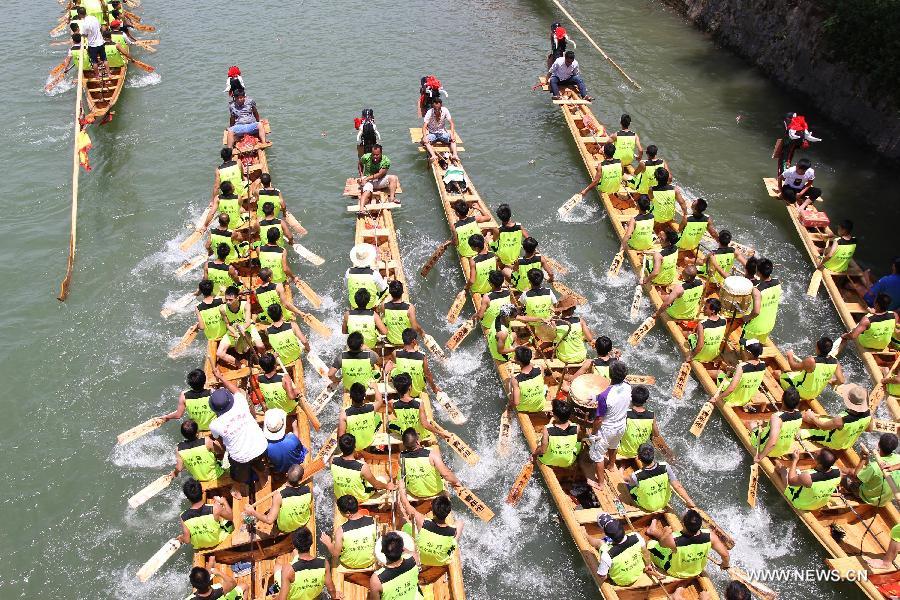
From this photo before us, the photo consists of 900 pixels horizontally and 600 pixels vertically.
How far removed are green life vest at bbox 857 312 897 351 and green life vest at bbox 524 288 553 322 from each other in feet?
20.6

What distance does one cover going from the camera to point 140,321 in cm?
1564

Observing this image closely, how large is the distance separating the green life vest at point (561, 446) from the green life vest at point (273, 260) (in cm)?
693

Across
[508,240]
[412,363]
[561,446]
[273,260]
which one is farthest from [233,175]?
[561,446]

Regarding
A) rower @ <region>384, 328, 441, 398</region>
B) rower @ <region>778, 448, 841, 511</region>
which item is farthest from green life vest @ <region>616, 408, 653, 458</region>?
rower @ <region>384, 328, 441, 398</region>

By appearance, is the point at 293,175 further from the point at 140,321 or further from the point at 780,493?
the point at 780,493

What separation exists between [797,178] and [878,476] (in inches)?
368

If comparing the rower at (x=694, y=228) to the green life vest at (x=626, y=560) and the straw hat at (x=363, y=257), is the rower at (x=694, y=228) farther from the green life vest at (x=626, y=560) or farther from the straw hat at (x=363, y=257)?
the green life vest at (x=626, y=560)

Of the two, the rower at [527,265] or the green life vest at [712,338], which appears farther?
the rower at [527,265]

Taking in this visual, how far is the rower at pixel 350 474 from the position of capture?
1028cm

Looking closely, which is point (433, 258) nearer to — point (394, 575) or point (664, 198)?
point (664, 198)

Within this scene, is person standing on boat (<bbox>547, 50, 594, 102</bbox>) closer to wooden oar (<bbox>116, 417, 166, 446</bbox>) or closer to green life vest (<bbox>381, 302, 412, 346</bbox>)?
green life vest (<bbox>381, 302, 412, 346</bbox>)

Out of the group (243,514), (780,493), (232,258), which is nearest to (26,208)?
(232,258)

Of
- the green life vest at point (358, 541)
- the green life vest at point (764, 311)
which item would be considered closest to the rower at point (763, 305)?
the green life vest at point (764, 311)

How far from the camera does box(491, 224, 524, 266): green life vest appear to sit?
49.2 feet
